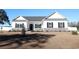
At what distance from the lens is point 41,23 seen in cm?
255

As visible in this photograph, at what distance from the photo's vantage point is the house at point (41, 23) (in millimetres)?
2531

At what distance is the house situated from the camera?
253 centimetres

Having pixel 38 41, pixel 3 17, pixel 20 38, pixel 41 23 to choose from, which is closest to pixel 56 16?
pixel 41 23

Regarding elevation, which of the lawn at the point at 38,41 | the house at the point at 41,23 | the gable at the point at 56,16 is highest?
the gable at the point at 56,16

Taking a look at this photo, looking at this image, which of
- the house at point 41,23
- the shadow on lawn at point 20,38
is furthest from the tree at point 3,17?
the shadow on lawn at point 20,38

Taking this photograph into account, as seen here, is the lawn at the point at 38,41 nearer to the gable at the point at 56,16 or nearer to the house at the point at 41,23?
the house at the point at 41,23

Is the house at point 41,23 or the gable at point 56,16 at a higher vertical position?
the gable at point 56,16

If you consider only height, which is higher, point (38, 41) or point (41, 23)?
point (41, 23)

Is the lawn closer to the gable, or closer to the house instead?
the house

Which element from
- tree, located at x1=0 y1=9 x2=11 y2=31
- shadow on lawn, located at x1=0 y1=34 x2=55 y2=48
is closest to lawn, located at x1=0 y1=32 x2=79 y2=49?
shadow on lawn, located at x1=0 y1=34 x2=55 y2=48

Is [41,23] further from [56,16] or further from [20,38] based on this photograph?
[20,38]
